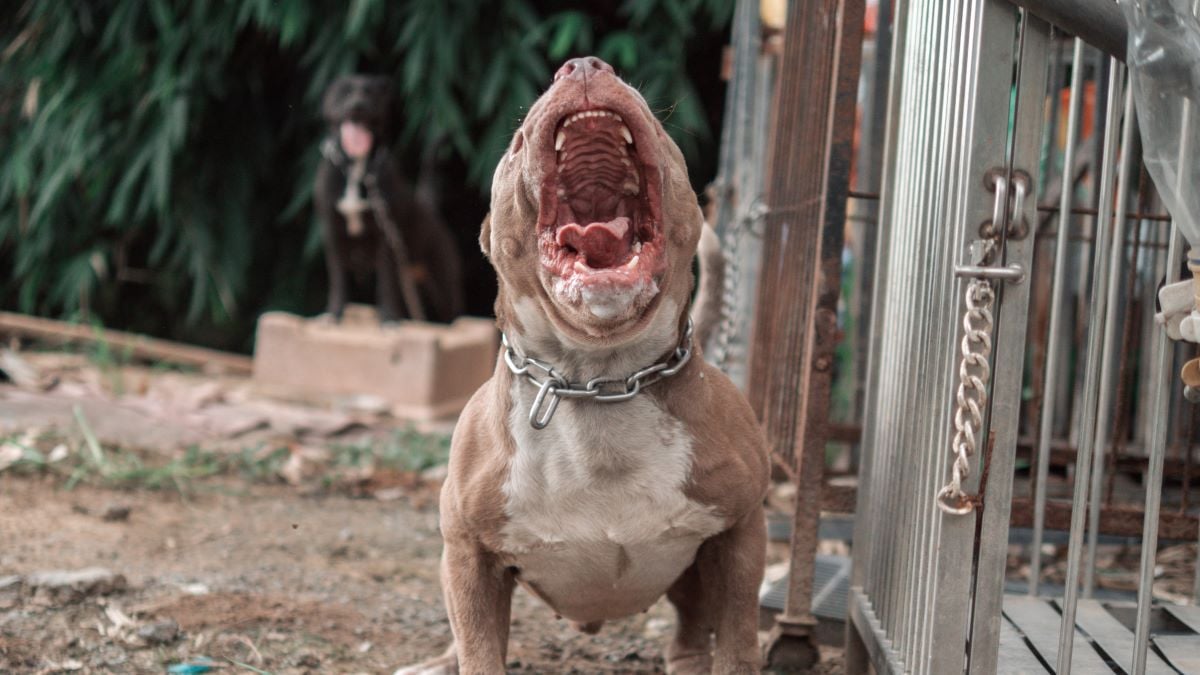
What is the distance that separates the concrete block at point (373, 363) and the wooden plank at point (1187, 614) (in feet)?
13.8

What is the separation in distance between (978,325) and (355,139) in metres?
4.82

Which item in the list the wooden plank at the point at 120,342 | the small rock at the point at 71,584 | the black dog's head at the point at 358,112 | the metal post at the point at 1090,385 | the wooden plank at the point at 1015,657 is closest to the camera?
the metal post at the point at 1090,385

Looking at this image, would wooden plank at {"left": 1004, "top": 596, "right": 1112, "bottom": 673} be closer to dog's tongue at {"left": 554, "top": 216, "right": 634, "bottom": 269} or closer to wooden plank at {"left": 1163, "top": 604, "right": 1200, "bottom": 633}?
wooden plank at {"left": 1163, "top": 604, "right": 1200, "bottom": 633}

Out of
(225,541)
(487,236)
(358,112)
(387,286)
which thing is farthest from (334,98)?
(487,236)

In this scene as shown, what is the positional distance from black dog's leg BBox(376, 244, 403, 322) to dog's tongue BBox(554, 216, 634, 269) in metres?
4.46

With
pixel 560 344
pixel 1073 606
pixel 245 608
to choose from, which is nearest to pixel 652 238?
pixel 560 344

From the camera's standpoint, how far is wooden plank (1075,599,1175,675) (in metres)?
2.13

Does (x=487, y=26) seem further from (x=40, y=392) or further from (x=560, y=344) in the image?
(x=560, y=344)

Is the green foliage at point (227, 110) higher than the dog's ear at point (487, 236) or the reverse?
higher

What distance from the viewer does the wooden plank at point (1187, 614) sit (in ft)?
7.91

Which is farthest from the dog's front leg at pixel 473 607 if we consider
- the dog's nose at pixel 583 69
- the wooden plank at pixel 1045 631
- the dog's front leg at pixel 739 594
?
the wooden plank at pixel 1045 631

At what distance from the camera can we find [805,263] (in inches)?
121

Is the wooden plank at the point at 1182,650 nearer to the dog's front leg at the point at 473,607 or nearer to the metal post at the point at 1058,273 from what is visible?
the metal post at the point at 1058,273

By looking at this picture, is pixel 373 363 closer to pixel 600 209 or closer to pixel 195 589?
pixel 195 589
